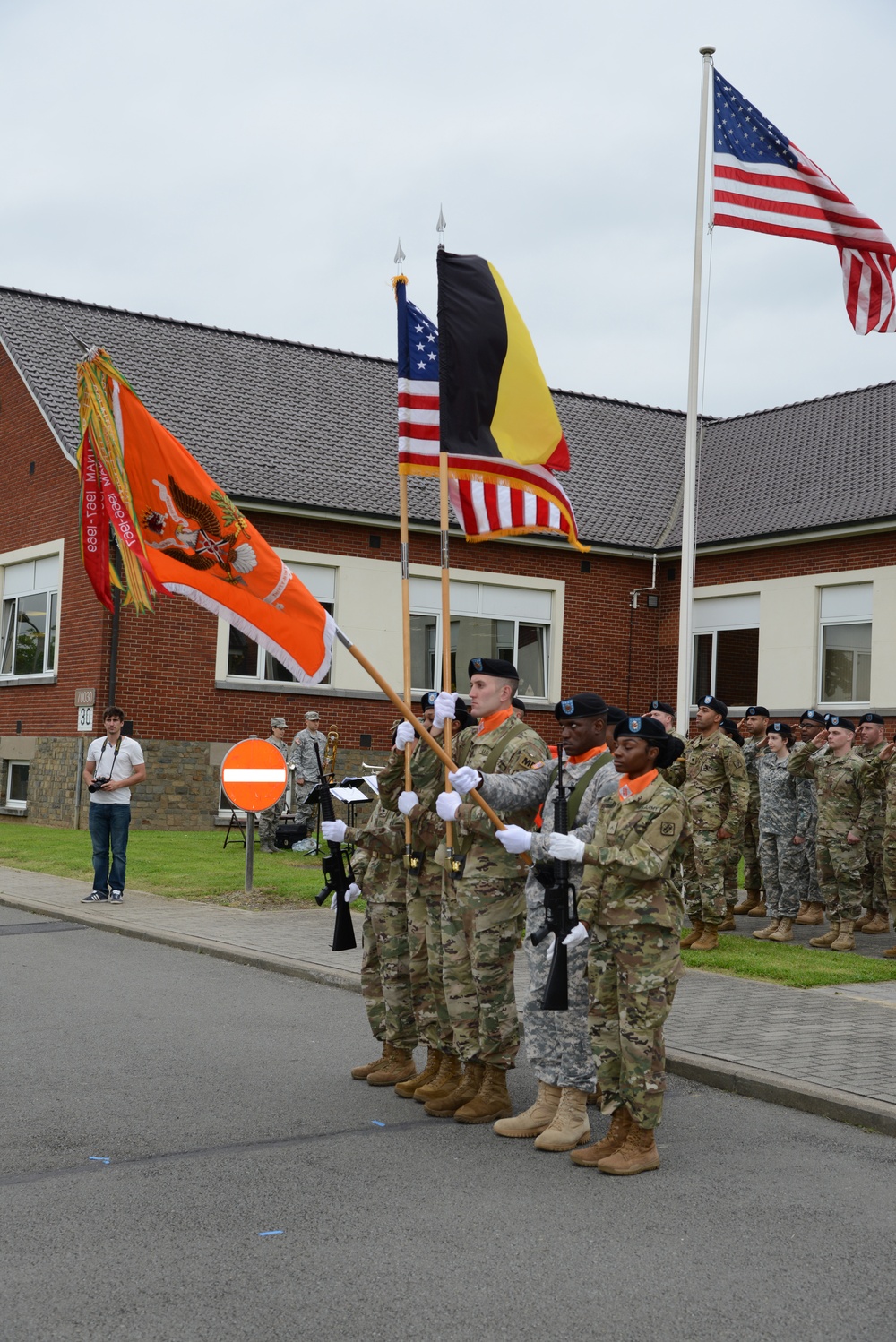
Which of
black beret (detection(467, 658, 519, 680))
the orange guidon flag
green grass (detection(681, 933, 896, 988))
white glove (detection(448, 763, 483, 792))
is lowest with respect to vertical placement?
green grass (detection(681, 933, 896, 988))

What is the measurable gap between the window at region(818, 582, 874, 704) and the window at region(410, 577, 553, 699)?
536 centimetres

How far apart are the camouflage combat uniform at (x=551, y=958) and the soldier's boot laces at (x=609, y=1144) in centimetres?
34

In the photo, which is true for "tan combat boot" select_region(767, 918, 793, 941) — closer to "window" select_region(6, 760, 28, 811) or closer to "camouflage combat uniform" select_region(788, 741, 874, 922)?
"camouflage combat uniform" select_region(788, 741, 874, 922)

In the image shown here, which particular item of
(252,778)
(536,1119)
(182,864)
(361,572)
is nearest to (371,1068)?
(536,1119)

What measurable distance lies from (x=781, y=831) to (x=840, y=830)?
0.85 m

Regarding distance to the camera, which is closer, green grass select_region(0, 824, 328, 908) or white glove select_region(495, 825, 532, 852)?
white glove select_region(495, 825, 532, 852)

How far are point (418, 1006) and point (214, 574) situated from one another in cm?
242

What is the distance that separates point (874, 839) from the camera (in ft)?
42.2

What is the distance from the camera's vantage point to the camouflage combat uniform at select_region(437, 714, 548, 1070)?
638 cm

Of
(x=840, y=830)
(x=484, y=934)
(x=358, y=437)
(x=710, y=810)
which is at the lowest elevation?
(x=484, y=934)

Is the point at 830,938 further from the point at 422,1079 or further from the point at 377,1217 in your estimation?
the point at 377,1217

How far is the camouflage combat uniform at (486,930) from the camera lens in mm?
6383

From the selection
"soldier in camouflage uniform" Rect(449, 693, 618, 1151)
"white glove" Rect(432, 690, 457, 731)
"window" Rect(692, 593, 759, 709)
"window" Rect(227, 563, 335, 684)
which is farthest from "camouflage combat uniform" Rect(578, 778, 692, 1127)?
"window" Rect(692, 593, 759, 709)

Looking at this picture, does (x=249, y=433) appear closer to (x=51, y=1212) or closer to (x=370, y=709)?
(x=370, y=709)
